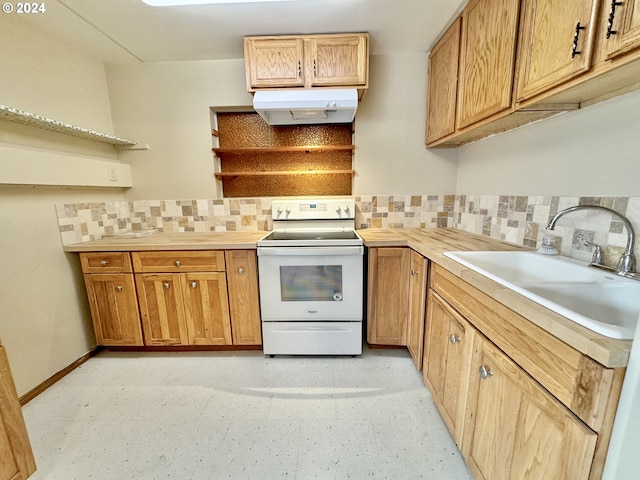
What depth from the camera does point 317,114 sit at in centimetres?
201

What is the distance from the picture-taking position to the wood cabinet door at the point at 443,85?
5.34 feet

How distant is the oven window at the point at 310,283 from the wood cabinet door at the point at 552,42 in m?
1.36

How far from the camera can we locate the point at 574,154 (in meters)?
1.18

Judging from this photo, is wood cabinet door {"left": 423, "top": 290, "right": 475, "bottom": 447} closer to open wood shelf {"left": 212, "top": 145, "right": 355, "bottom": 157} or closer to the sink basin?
the sink basin

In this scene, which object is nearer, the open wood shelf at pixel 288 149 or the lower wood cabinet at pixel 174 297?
the lower wood cabinet at pixel 174 297

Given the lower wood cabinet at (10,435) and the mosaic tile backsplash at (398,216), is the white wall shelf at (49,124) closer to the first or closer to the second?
the mosaic tile backsplash at (398,216)

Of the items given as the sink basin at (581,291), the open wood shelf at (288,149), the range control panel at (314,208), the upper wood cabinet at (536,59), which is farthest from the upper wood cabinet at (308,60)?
the sink basin at (581,291)

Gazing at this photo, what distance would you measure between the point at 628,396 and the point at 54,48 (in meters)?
3.12

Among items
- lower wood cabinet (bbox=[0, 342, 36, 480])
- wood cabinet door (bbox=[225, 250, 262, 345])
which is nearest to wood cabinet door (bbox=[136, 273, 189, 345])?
wood cabinet door (bbox=[225, 250, 262, 345])

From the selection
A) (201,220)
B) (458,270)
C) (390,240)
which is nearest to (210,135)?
(201,220)

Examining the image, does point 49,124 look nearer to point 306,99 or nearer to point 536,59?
point 306,99

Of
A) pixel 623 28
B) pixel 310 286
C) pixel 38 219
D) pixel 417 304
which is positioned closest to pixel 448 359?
pixel 417 304

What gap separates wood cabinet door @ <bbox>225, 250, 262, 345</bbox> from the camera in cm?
180

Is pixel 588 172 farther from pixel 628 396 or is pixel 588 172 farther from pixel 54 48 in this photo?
pixel 54 48
